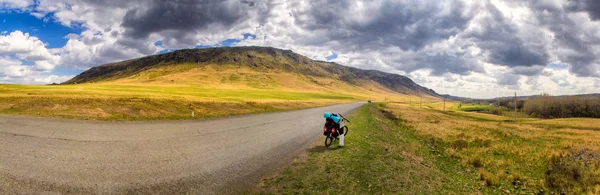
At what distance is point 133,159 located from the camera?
11.7m

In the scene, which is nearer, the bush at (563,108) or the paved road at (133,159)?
the paved road at (133,159)

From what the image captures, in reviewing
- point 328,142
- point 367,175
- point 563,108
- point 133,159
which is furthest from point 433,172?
point 563,108

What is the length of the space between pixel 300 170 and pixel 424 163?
7.78 metres

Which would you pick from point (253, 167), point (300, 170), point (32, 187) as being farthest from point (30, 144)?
point (300, 170)

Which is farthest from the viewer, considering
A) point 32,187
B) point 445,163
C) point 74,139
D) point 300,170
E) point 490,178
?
point 445,163

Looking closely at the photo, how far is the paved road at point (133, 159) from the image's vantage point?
8.79 meters

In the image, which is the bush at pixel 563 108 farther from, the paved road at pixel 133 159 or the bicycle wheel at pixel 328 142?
the paved road at pixel 133 159

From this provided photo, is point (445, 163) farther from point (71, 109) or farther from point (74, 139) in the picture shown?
point (71, 109)

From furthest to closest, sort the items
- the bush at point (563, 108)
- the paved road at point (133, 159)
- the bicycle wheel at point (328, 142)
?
the bush at point (563, 108)
the bicycle wheel at point (328, 142)
the paved road at point (133, 159)

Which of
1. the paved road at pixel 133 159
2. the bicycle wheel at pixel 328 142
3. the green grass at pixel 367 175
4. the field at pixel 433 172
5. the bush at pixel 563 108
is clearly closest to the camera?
the paved road at pixel 133 159

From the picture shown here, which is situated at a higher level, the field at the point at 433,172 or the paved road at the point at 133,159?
the paved road at the point at 133,159

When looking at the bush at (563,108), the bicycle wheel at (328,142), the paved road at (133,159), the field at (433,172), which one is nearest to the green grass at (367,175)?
the field at (433,172)

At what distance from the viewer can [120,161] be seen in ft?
37.3

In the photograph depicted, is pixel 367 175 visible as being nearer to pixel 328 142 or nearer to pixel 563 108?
pixel 328 142
